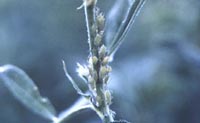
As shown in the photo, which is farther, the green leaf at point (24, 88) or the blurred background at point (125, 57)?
the blurred background at point (125, 57)

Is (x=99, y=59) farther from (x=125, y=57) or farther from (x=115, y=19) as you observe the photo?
(x=125, y=57)

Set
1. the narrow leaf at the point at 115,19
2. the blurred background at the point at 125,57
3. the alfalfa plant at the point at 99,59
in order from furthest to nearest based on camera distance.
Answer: the blurred background at the point at 125,57, the narrow leaf at the point at 115,19, the alfalfa plant at the point at 99,59

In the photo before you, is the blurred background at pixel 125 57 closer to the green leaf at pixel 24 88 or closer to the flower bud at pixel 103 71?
the green leaf at pixel 24 88

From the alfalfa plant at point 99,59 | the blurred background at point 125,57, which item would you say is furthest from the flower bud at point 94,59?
the blurred background at point 125,57

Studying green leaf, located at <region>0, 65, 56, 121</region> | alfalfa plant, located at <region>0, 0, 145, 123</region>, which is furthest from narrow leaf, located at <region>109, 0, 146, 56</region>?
green leaf, located at <region>0, 65, 56, 121</region>

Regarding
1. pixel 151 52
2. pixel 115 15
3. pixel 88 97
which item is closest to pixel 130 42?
pixel 151 52

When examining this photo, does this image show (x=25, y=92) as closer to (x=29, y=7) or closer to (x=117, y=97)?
(x=117, y=97)

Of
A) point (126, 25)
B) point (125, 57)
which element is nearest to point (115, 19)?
point (126, 25)
